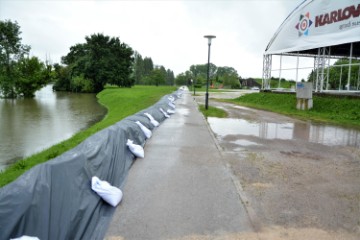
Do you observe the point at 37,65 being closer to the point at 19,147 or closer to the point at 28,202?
the point at 19,147

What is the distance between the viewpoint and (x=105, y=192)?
15.7ft

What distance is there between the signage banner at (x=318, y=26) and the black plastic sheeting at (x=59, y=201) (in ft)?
59.1

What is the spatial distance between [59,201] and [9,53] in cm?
4684

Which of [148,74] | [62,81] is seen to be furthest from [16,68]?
[148,74]

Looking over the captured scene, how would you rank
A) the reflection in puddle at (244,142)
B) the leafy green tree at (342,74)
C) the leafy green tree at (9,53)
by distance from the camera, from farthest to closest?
the leafy green tree at (9,53)
the leafy green tree at (342,74)
the reflection in puddle at (244,142)

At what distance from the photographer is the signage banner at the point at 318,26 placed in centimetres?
1850

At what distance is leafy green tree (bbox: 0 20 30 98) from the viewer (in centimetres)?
4175

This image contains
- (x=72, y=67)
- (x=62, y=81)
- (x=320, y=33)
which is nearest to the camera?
(x=320, y=33)

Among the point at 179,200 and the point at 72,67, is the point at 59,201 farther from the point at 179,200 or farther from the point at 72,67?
the point at 72,67

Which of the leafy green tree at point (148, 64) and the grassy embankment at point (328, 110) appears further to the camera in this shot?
the leafy green tree at point (148, 64)

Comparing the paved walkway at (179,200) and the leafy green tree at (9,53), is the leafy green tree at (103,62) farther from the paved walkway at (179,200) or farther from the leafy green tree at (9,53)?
the paved walkway at (179,200)

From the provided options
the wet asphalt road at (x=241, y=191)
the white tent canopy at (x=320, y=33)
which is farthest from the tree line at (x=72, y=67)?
the wet asphalt road at (x=241, y=191)

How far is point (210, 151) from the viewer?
887 cm

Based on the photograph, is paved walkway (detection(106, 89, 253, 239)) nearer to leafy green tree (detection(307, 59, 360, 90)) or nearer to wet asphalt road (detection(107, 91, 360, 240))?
wet asphalt road (detection(107, 91, 360, 240))
